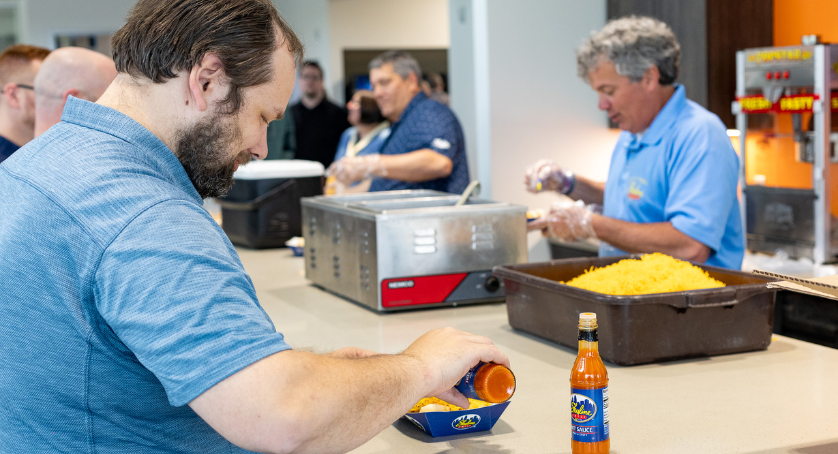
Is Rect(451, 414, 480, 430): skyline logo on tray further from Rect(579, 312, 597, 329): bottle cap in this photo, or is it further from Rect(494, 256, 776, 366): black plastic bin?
Rect(494, 256, 776, 366): black plastic bin

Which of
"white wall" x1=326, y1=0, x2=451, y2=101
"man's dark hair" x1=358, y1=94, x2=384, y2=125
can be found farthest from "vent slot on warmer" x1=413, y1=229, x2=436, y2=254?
"white wall" x1=326, y1=0, x2=451, y2=101

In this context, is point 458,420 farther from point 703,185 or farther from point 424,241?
point 703,185

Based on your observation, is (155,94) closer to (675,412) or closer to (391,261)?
(675,412)

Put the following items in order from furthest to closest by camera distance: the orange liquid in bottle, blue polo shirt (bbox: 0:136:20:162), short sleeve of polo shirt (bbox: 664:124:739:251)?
blue polo shirt (bbox: 0:136:20:162)
short sleeve of polo shirt (bbox: 664:124:739:251)
the orange liquid in bottle

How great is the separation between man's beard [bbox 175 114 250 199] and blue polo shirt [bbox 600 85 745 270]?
1.42 meters

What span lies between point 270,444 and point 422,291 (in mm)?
1318

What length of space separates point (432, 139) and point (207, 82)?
8.25 ft

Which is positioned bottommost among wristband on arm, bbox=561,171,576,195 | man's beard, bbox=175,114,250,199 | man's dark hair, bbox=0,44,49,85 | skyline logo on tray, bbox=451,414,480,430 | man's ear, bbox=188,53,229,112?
skyline logo on tray, bbox=451,414,480,430

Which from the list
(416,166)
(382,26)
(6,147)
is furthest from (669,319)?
(382,26)

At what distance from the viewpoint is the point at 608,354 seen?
1530 millimetres

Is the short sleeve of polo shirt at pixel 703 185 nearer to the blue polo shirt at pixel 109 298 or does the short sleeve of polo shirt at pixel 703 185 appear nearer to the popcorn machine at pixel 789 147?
the blue polo shirt at pixel 109 298

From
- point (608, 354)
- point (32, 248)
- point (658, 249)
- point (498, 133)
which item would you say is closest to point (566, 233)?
point (658, 249)

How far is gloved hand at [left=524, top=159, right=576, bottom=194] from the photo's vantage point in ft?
8.86

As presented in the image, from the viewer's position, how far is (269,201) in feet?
11.1
